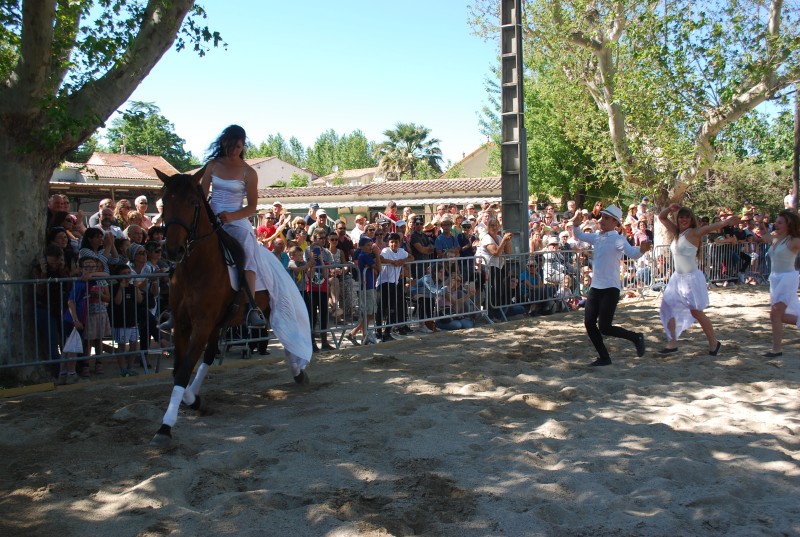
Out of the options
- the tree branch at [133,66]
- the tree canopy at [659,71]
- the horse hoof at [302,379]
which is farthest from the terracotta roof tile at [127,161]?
the horse hoof at [302,379]

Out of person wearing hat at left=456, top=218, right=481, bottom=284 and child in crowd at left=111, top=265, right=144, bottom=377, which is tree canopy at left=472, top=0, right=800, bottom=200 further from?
child in crowd at left=111, top=265, right=144, bottom=377

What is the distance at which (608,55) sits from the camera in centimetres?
1923

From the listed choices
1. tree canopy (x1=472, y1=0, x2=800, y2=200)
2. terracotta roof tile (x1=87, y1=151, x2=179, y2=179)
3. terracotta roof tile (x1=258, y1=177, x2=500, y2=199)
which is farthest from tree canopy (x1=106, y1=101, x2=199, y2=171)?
tree canopy (x1=472, y1=0, x2=800, y2=200)

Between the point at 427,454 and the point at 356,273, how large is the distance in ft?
19.8

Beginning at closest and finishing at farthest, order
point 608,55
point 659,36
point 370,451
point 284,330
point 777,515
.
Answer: point 777,515 → point 370,451 → point 284,330 → point 659,36 → point 608,55

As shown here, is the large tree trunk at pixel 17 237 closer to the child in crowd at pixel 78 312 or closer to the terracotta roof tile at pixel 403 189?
the child in crowd at pixel 78 312

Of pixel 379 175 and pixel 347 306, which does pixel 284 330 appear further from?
pixel 379 175

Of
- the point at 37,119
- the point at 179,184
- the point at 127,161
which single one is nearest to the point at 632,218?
the point at 37,119

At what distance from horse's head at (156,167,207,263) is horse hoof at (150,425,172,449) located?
143cm

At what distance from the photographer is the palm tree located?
250 ft

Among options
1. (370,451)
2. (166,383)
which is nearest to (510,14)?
(166,383)

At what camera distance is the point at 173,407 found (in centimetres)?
593

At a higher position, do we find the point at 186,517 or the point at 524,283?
the point at 524,283

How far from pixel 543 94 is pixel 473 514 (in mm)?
21880
